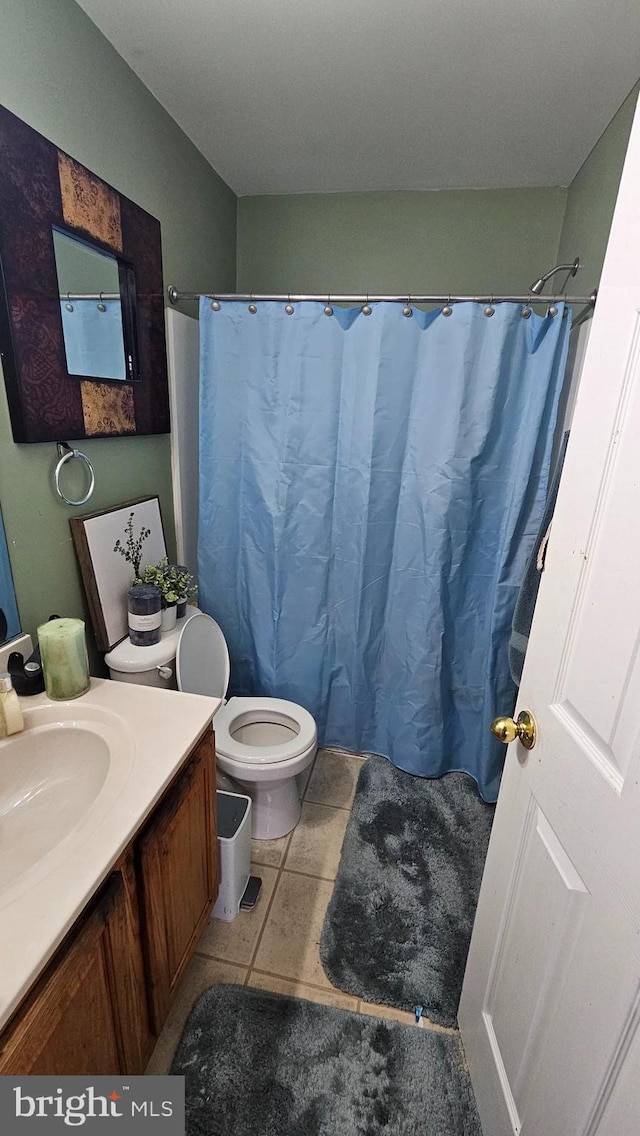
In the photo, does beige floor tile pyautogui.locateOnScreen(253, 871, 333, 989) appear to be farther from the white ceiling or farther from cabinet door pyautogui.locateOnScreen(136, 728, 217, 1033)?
the white ceiling

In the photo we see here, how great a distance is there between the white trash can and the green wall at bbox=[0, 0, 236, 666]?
749mm

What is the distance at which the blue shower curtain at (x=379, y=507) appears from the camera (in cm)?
166

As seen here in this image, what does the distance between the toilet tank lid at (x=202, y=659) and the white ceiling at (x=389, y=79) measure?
164cm

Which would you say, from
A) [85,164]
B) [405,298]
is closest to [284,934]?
[405,298]

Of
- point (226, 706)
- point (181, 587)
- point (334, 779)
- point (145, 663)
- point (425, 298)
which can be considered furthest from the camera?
point (334, 779)

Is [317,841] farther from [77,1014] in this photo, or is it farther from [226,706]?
[77,1014]

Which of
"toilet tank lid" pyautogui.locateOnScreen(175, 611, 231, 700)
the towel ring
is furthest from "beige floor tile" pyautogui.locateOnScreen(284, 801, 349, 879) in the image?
the towel ring

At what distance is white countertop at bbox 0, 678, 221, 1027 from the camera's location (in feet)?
2.03

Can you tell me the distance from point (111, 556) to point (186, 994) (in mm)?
1211

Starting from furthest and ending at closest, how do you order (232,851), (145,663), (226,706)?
(226,706)
(145,663)
(232,851)

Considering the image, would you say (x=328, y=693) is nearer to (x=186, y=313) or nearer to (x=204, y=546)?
(x=204, y=546)

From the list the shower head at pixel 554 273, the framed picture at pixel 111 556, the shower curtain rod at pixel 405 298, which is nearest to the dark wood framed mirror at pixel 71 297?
the shower curtain rod at pixel 405 298

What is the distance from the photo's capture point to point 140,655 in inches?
58.3

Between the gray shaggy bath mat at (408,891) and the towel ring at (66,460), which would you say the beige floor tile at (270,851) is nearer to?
the gray shaggy bath mat at (408,891)
